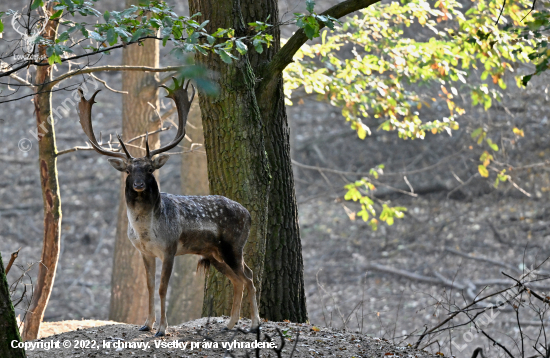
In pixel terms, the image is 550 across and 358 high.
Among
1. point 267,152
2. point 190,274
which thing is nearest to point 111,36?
point 267,152

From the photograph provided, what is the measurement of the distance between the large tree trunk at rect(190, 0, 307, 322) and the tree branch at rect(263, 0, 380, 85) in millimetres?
231

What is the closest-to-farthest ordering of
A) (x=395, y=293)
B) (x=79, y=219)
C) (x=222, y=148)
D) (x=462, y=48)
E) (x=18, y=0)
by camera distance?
1. (x=222, y=148)
2. (x=462, y=48)
3. (x=395, y=293)
4. (x=79, y=219)
5. (x=18, y=0)

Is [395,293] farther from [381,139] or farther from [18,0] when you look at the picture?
[18,0]

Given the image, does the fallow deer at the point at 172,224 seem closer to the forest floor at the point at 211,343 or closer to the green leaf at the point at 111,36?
the forest floor at the point at 211,343

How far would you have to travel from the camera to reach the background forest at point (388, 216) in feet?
41.5

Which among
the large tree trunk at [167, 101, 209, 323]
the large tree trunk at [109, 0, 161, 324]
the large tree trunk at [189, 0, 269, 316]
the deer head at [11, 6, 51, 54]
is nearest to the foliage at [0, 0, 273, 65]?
the deer head at [11, 6, 51, 54]

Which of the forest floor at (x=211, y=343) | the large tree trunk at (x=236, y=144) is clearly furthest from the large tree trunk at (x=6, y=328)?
the large tree trunk at (x=236, y=144)

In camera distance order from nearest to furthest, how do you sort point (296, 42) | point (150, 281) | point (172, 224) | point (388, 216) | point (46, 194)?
point (172, 224)
point (150, 281)
point (296, 42)
point (46, 194)
point (388, 216)

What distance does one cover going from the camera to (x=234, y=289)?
16.7 ft

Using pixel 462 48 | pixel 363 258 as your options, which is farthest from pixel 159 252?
pixel 363 258

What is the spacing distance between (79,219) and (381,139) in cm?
886

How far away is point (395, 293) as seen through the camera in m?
13.6

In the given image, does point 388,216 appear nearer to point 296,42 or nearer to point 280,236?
point 280,236

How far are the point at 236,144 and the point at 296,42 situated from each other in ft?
3.74
